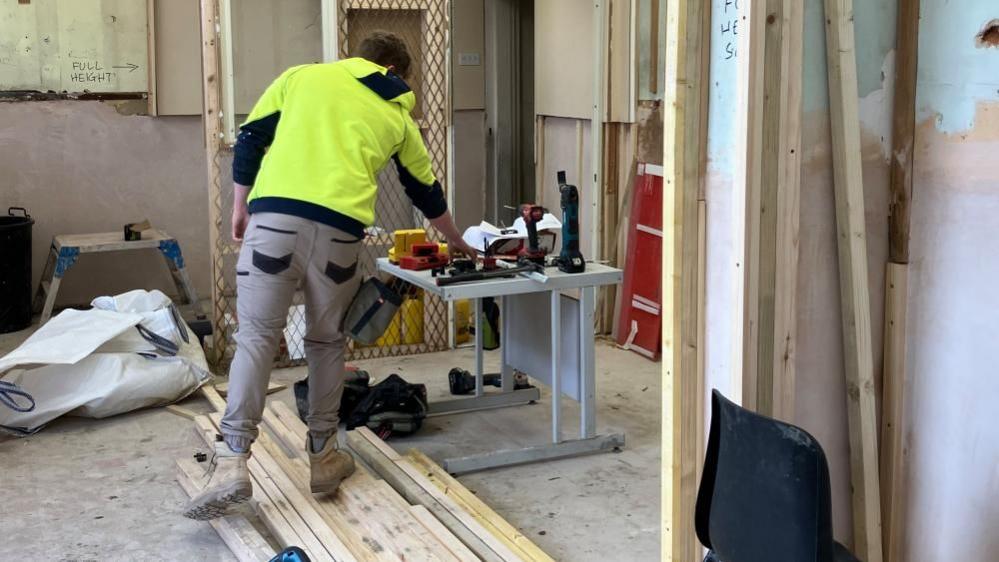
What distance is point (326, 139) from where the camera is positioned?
11.6 ft

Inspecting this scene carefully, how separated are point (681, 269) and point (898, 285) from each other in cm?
55

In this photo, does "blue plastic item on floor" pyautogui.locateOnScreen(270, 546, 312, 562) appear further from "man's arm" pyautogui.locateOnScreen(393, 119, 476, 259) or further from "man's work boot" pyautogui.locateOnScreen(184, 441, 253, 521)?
"man's arm" pyautogui.locateOnScreen(393, 119, 476, 259)

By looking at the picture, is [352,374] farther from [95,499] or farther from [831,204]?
[831,204]

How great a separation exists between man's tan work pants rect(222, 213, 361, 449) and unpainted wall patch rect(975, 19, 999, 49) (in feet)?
6.55

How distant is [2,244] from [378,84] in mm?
3610

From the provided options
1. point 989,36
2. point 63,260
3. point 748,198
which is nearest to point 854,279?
point 748,198

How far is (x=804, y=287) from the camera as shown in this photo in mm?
2621

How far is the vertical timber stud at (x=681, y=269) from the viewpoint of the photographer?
8.30 feet

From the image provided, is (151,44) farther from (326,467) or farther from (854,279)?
(854,279)

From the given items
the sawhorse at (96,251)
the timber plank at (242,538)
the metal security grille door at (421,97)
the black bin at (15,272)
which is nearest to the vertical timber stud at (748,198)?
the timber plank at (242,538)

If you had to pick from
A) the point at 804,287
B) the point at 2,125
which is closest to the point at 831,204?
the point at 804,287

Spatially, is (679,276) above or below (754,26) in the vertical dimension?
below

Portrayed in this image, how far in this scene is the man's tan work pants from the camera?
3551mm

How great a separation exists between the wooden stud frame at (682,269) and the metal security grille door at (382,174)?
3.42m
